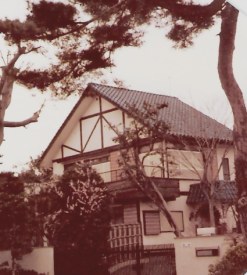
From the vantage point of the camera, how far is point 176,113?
3.02 meters

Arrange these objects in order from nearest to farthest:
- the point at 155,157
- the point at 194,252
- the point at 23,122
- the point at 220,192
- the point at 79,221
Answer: the point at 23,122, the point at 194,252, the point at 155,157, the point at 220,192, the point at 79,221

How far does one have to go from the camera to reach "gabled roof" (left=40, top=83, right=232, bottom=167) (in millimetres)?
2916

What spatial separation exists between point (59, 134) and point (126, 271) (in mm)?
1128

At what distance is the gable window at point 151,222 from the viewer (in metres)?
3.36

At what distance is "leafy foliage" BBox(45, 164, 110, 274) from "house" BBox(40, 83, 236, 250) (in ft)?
0.30

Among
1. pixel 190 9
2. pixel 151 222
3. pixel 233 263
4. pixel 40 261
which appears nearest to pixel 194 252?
pixel 233 263

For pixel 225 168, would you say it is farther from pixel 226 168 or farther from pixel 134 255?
pixel 134 255

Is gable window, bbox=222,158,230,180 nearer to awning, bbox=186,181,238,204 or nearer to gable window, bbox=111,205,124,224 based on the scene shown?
awning, bbox=186,181,238,204

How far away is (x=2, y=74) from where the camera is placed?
8.96 feet

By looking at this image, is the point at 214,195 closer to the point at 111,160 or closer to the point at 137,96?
the point at 111,160

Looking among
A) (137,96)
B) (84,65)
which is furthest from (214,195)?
(84,65)

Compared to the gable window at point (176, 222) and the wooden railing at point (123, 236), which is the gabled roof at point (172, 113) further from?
the wooden railing at point (123, 236)

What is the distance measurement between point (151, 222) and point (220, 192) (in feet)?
1.67

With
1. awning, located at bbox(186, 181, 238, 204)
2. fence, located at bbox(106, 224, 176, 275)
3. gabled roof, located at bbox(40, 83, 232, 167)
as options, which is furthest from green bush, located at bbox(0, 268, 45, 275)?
awning, located at bbox(186, 181, 238, 204)
